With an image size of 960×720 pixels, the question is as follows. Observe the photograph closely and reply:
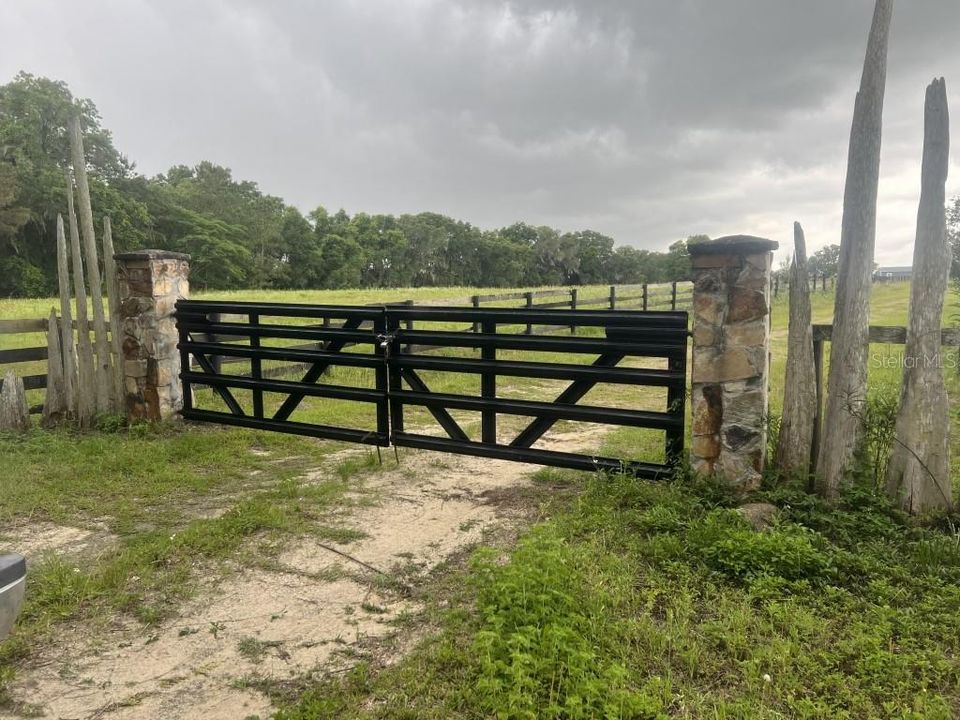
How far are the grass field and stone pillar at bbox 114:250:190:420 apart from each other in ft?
6.17

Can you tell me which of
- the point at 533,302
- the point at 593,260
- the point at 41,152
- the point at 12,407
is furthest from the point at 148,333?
the point at 593,260

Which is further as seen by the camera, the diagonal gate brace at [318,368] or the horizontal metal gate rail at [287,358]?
the diagonal gate brace at [318,368]

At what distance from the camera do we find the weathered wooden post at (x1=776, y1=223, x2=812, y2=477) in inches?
176

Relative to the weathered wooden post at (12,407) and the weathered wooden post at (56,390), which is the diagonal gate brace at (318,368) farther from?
the weathered wooden post at (12,407)

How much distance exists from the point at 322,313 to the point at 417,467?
73.2 inches

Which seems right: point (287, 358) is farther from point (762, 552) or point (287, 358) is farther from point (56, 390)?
point (762, 552)

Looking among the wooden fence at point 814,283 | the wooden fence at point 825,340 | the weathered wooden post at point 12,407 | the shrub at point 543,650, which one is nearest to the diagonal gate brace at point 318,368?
the weathered wooden post at point 12,407

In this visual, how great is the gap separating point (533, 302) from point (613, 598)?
1439cm

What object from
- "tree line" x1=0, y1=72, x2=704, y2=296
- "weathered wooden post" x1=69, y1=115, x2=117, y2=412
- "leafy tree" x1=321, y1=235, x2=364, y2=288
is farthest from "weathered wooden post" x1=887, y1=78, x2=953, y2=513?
"leafy tree" x1=321, y1=235, x2=364, y2=288

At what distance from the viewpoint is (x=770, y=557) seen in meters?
3.65

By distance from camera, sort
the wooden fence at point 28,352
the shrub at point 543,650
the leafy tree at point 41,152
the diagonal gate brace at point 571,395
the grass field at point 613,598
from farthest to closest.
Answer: the leafy tree at point 41,152, the wooden fence at point 28,352, the diagonal gate brace at point 571,395, the grass field at point 613,598, the shrub at point 543,650

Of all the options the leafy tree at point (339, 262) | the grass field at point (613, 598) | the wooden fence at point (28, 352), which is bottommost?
the grass field at point (613, 598)

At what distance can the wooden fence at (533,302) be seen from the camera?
779cm

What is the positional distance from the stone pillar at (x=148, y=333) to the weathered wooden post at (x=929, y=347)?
23.6ft
